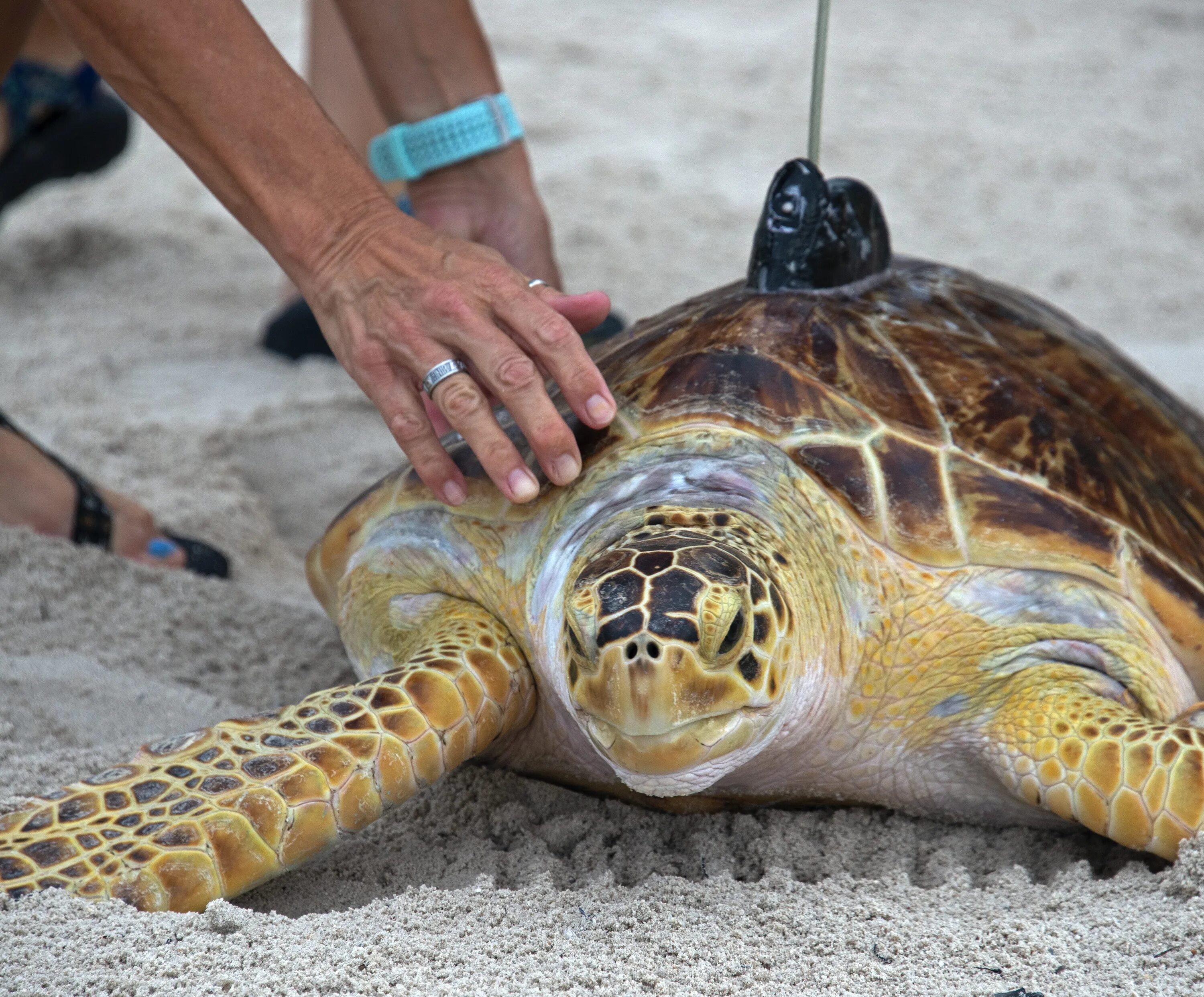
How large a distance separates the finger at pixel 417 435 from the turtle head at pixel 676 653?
340 millimetres

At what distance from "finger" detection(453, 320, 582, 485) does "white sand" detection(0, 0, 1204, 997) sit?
47 cm

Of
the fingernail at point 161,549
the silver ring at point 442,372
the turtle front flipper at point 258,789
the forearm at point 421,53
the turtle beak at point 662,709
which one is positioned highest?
the forearm at point 421,53

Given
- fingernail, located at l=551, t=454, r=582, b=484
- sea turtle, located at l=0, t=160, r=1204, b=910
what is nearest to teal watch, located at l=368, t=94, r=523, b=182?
sea turtle, located at l=0, t=160, r=1204, b=910

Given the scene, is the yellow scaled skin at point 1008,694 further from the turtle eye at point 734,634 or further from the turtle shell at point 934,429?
the turtle eye at point 734,634

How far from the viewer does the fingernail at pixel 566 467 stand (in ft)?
5.23

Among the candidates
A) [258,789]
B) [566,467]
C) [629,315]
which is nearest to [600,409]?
[566,467]

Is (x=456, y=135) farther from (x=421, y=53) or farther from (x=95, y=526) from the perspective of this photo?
(x=95, y=526)

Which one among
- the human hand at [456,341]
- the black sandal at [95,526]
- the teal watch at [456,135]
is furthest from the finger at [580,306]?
the black sandal at [95,526]

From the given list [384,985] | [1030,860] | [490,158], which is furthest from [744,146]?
[384,985]

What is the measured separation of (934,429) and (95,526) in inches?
58.6

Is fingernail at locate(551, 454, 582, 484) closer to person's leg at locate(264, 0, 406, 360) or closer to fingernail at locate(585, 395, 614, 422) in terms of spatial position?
fingernail at locate(585, 395, 614, 422)

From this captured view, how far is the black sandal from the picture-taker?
227 cm

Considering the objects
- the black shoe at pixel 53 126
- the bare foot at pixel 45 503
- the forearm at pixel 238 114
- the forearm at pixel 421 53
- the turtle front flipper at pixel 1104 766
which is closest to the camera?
the turtle front flipper at pixel 1104 766

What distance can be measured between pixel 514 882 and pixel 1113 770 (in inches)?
27.3
